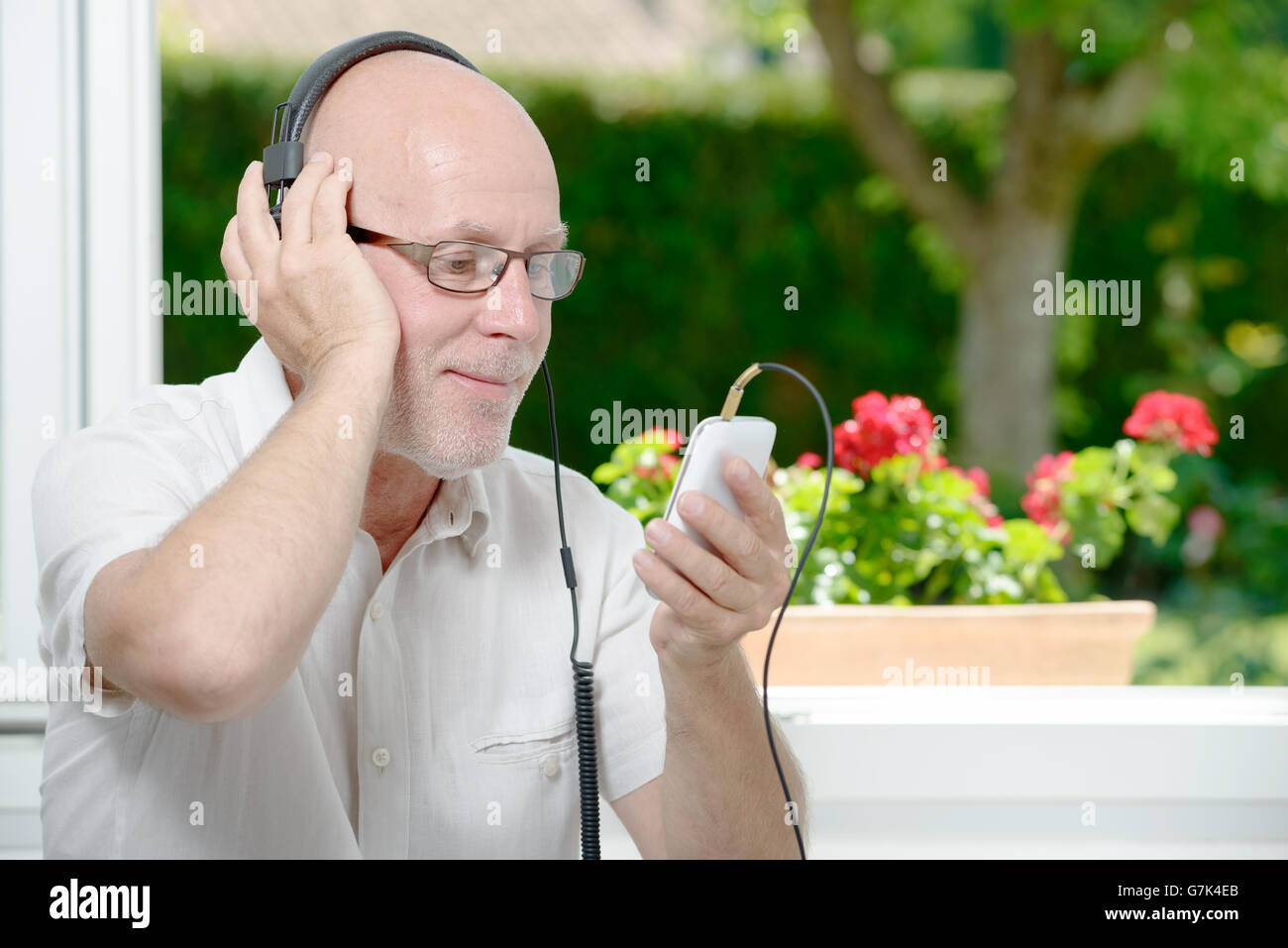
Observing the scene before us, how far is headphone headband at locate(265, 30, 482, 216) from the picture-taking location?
122 centimetres

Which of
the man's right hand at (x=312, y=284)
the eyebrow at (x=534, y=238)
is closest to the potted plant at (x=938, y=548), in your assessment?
the eyebrow at (x=534, y=238)

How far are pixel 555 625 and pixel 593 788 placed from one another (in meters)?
0.20

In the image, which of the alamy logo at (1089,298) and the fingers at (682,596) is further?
the alamy logo at (1089,298)

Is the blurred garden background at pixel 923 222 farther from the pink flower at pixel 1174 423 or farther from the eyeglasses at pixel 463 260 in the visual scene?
the eyeglasses at pixel 463 260

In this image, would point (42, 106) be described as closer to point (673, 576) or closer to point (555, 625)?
point (555, 625)

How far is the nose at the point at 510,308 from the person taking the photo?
1239mm

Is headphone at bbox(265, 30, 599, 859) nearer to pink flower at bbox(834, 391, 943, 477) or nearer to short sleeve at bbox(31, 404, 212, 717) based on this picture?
short sleeve at bbox(31, 404, 212, 717)

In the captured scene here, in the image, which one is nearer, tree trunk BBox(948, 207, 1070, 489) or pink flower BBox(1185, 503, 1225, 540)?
pink flower BBox(1185, 503, 1225, 540)

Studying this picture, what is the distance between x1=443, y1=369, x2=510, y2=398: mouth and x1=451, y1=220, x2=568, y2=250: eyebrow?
0.47 feet

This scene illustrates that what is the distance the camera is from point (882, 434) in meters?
2.02

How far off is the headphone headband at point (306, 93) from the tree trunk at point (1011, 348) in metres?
4.04

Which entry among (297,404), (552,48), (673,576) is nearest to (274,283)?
(297,404)
